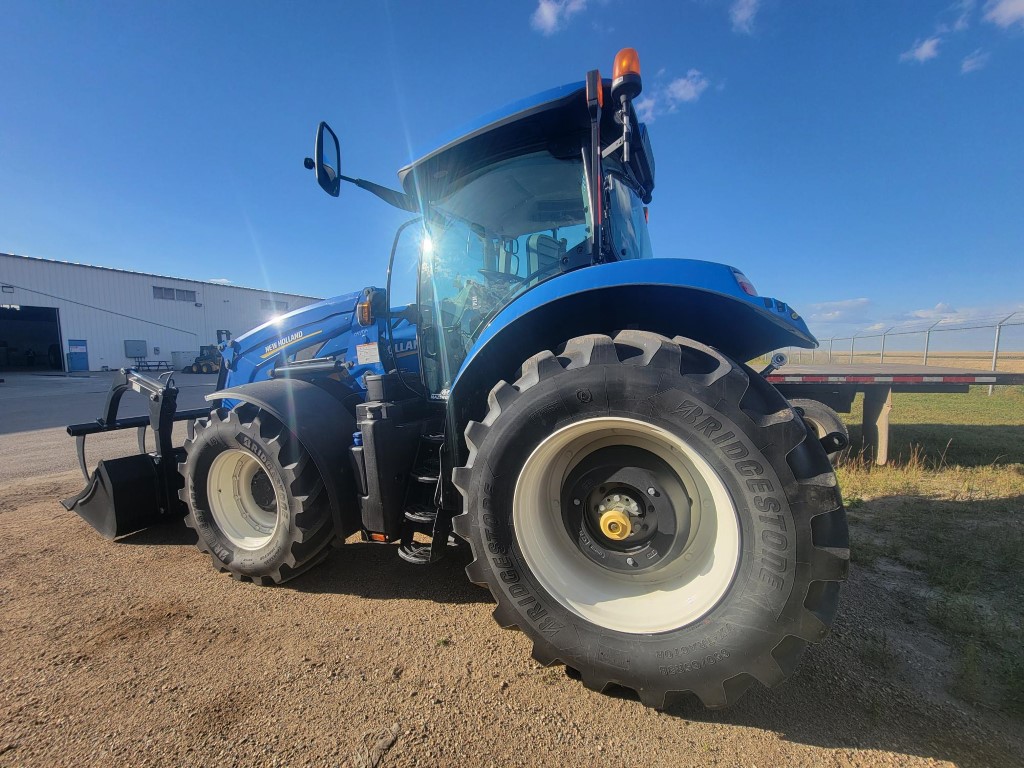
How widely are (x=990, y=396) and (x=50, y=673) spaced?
16849 millimetres

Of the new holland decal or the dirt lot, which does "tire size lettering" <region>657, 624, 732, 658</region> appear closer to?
the dirt lot

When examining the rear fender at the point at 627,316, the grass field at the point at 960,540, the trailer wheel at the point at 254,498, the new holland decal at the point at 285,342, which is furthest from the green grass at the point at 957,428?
the new holland decal at the point at 285,342

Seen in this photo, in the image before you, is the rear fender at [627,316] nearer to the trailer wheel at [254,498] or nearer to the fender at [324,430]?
the fender at [324,430]

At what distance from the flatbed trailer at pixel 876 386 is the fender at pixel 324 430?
4.77m

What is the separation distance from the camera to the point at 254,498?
3037 mm

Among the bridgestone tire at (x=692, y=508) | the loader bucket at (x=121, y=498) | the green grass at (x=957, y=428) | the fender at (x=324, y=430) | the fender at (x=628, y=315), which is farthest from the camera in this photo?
the green grass at (x=957, y=428)

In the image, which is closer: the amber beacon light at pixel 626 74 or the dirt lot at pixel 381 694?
the dirt lot at pixel 381 694

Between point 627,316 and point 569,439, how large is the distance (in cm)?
67

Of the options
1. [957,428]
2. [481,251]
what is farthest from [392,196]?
[957,428]

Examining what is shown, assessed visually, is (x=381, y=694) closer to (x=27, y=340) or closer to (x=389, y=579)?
(x=389, y=579)

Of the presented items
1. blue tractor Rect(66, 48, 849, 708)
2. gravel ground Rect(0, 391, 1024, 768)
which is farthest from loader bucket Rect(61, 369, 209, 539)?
gravel ground Rect(0, 391, 1024, 768)

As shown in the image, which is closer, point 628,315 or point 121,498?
point 628,315

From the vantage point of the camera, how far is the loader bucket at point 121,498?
3.30 metres

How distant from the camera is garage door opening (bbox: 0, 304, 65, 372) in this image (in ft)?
105
